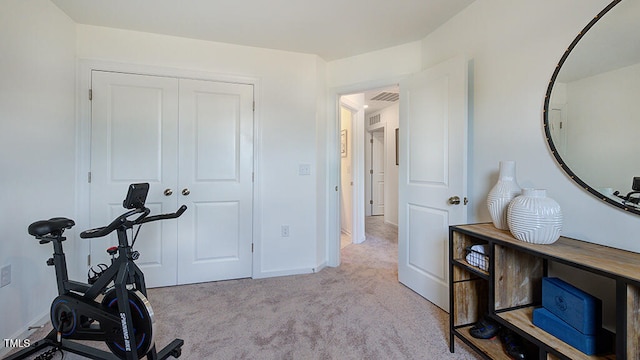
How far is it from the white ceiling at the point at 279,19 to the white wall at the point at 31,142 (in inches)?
13.6

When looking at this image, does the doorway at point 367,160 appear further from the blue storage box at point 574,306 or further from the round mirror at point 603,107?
the blue storage box at point 574,306

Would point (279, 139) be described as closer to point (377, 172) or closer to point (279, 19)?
point (279, 19)

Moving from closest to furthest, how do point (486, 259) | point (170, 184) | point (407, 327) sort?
point (486, 259), point (407, 327), point (170, 184)

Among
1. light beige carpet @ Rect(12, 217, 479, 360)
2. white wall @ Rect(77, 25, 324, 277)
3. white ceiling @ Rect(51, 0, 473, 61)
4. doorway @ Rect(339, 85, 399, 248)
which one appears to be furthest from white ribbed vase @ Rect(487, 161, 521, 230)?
white wall @ Rect(77, 25, 324, 277)

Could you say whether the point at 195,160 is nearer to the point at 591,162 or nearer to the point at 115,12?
the point at 115,12

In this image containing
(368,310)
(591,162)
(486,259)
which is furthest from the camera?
(368,310)

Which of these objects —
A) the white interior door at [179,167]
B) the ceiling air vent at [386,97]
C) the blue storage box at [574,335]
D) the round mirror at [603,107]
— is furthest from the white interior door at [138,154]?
the ceiling air vent at [386,97]

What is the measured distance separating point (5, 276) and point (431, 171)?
289 centimetres

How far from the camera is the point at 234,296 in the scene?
7.72 ft

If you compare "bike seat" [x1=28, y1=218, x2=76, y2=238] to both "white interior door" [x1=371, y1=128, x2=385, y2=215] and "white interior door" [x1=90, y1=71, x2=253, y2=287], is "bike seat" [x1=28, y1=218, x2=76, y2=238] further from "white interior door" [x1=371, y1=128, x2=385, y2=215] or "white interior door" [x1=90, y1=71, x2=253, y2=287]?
"white interior door" [x1=371, y1=128, x2=385, y2=215]

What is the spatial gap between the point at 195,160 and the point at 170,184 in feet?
1.01

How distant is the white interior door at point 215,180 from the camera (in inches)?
101

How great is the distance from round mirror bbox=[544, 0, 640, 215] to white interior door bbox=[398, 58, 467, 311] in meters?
0.60

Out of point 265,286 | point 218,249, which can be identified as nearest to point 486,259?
point 265,286
